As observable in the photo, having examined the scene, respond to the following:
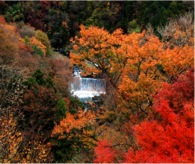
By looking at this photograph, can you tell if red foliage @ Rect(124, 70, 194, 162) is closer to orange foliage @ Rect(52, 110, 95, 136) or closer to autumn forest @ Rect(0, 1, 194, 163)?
autumn forest @ Rect(0, 1, 194, 163)

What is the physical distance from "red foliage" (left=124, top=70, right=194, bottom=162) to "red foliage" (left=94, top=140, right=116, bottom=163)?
187cm

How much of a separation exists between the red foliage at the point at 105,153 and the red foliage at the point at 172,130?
187 cm

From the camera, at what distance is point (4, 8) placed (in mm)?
40156

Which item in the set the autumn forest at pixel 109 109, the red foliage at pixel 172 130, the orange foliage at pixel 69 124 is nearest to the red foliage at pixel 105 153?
the autumn forest at pixel 109 109

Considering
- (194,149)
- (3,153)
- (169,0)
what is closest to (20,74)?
(3,153)

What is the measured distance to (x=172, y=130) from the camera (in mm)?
9570

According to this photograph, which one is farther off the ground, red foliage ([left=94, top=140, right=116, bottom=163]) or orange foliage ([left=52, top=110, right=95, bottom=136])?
orange foliage ([left=52, top=110, right=95, bottom=136])

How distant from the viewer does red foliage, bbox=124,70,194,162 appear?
9.28 m

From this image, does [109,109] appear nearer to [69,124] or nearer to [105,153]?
[69,124]

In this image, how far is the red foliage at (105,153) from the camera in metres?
12.5

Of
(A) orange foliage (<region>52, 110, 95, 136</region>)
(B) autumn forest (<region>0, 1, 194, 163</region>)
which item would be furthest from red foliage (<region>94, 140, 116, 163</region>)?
(A) orange foliage (<region>52, 110, 95, 136</region>)

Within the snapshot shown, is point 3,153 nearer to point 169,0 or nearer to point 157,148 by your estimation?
point 157,148

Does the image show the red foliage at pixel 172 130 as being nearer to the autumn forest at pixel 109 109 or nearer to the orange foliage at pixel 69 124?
the autumn forest at pixel 109 109

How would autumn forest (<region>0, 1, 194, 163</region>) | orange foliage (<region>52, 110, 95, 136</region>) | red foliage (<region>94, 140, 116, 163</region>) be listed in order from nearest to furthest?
autumn forest (<region>0, 1, 194, 163</region>), red foliage (<region>94, 140, 116, 163</region>), orange foliage (<region>52, 110, 95, 136</region>)
